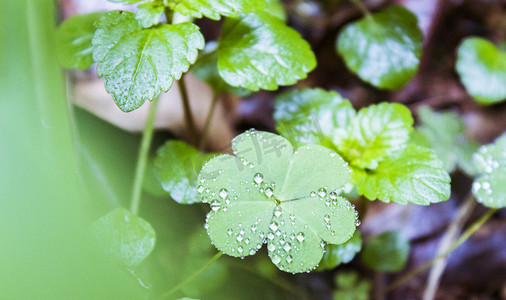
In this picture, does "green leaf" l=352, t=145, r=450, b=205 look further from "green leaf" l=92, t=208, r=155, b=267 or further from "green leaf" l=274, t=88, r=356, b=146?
"green leaf" l=92, t=208, r=155, b=267

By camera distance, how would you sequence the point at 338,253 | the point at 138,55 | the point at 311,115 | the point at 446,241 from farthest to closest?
the point at 446,241 < the point at 311,115 < the point at 338,253 < the point at 138,55

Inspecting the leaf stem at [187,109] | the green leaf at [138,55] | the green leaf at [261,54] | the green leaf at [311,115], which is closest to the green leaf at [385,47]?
the green leaf at [311,115]

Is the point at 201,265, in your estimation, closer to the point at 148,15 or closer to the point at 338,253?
the point at 338,253

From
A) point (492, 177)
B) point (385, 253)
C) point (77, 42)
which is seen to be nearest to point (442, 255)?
point (385, 253)

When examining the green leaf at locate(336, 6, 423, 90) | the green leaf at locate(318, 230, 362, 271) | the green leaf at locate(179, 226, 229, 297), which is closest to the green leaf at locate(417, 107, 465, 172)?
the green leaf at locate(336, 6, 423, 90)

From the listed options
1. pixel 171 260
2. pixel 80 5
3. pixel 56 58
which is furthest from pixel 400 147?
pixel 80 5

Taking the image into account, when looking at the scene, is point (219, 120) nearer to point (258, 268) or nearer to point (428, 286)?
Result: point (258, 268)
